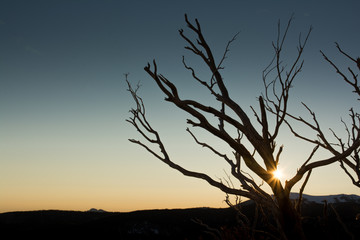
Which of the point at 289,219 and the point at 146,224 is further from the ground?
the point at 289,219

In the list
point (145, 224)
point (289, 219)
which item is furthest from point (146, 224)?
point (289, 219)

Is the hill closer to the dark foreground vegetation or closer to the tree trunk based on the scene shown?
the dark foreground vegetation

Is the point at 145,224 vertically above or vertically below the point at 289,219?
below

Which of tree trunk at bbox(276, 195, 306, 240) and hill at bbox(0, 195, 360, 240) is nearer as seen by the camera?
tree trunk at bbox(276, 195, 306, 240)

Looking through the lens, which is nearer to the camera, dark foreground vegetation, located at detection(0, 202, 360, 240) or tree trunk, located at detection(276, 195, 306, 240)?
tree trunk, located at detection(276, 195, 306, 240)

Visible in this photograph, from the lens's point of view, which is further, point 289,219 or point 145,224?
point 145,224

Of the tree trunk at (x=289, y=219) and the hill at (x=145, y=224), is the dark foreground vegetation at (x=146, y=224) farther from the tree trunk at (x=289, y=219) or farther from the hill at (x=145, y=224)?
the tree trunk at (x=289, y=219)

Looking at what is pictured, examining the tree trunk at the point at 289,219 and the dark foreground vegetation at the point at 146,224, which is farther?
the dark foreground vegetation at the point at 146,224

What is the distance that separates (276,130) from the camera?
1.87 meters

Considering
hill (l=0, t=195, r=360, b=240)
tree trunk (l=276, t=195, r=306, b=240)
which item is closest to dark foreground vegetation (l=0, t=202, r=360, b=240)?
hill (l=0, t=195, r=360, b=240)

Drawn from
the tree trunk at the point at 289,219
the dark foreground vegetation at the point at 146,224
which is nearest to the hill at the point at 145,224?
the dark foreground vegetation at the point at 146,224

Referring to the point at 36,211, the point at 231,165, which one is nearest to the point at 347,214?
the point at 231,165

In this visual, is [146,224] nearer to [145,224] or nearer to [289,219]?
[145,224]

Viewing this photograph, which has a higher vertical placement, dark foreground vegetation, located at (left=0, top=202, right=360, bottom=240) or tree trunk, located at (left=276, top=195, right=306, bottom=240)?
tree trunk, located at (left=276, top=195, right=306, bottom=240)
